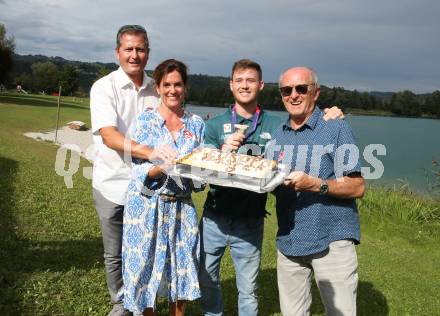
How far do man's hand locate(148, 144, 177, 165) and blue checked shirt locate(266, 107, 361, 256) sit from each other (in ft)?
2.68

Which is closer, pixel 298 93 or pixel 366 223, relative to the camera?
pixel 298 93

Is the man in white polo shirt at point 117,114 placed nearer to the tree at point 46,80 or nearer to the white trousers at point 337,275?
the white trousers at point 337,275

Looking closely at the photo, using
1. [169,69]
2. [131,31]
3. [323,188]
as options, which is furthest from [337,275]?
[131,31]

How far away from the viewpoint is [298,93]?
3514mm

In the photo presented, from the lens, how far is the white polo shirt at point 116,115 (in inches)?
159

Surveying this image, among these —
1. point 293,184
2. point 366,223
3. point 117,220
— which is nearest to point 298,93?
point 293,184

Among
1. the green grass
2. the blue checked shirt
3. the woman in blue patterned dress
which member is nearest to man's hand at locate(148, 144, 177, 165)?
the woman in blue patterned dress

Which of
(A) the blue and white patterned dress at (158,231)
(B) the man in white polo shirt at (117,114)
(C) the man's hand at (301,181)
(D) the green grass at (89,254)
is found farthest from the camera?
(D) the green grass at (89,254)

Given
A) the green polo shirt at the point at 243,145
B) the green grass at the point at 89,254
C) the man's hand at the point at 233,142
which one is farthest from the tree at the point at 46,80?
Answer: the man's hand at the point at 233,142

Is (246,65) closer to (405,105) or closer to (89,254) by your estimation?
(89,254)

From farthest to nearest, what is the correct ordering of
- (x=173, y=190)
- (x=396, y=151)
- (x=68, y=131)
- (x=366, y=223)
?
(x=396, y=151)
(x=68, y=131)
(x=366, y=223)
(x=173, y=190)

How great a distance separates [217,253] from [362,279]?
398 centimetres

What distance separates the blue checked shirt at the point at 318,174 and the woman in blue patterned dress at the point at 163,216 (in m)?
0.82

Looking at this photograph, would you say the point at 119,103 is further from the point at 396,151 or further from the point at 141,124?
the point at 396,151
